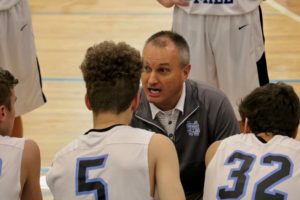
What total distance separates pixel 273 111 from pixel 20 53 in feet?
8.88

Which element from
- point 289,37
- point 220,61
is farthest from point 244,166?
point 289,37

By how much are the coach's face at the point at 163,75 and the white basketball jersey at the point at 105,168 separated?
963mm

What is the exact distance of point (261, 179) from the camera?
2.47m

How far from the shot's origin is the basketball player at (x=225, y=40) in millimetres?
4836

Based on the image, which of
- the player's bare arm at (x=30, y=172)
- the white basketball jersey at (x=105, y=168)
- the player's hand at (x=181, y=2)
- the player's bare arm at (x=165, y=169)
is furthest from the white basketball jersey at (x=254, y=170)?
the player's hand at (x=181, y=2)

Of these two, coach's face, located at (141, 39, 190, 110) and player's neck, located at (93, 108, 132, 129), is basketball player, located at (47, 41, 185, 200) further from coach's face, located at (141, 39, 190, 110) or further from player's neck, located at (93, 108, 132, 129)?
coach's face, located at (141, 39, 190, 110)

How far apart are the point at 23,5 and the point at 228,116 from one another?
7.08 feet

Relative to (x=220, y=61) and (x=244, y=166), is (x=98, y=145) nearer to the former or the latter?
(x=244, y=166)

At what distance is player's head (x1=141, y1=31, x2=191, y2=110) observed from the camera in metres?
3.44

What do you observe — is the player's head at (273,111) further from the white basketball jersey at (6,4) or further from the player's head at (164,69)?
the white basketball jersey at (6,4)

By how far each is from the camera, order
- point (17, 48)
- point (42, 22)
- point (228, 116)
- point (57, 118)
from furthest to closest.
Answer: point (42, 22), point (57, 118), point (17, 48), point (228, 116)

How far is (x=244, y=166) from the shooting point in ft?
8.30

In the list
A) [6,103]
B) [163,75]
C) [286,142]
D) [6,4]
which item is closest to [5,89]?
[6,103]

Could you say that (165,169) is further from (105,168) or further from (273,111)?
(273,111)
